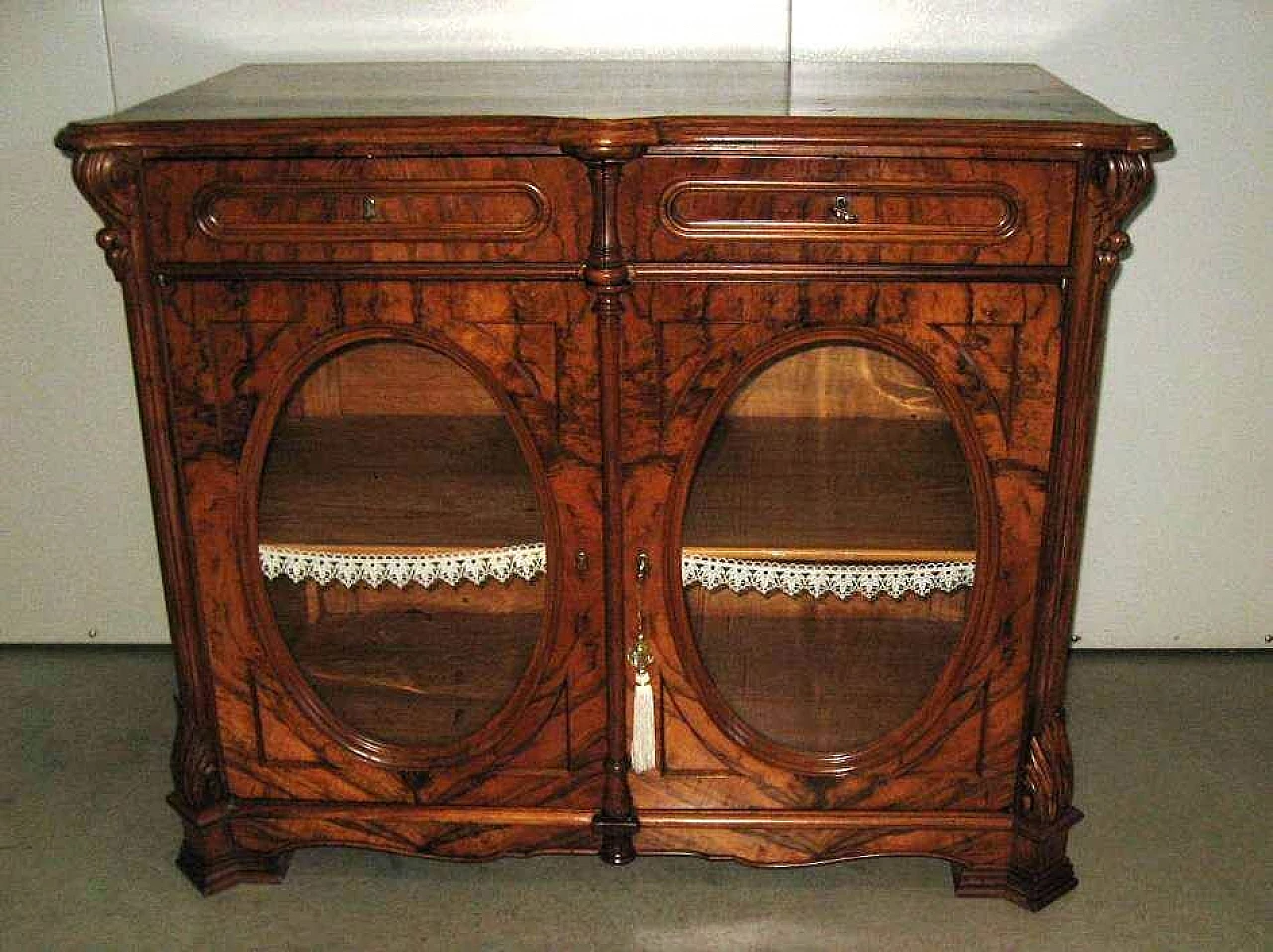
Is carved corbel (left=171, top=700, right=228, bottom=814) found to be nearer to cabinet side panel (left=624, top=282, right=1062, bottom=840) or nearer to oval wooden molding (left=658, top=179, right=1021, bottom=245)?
cabinet side panel (left=624, top=282, right=1062, bottom=840)

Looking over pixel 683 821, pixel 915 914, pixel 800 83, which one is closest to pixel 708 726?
pixel 683 821

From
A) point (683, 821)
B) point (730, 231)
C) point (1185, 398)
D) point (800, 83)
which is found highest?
point (800, 83)

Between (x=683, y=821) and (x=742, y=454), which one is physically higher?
(x=742, y=454)

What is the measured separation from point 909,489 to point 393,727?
75cm

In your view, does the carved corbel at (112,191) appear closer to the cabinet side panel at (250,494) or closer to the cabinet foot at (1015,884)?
the cabinet side panel at (250,494)

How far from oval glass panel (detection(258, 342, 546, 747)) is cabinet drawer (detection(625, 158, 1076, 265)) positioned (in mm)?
318

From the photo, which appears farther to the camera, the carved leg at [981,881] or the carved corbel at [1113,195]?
the carved leg at [981,881]

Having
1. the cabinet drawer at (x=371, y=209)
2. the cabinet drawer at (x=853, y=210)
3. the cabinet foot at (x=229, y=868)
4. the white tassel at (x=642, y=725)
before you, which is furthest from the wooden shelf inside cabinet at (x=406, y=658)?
the cabinet drawer at (x=853, y=210)

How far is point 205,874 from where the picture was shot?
1.79 meters

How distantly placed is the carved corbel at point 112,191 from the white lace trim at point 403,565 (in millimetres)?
408

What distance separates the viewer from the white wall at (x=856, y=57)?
6.70 ft

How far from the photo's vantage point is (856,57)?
205cm

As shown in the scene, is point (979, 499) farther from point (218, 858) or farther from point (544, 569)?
point (218, 858)

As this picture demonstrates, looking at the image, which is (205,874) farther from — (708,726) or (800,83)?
(800,83)
